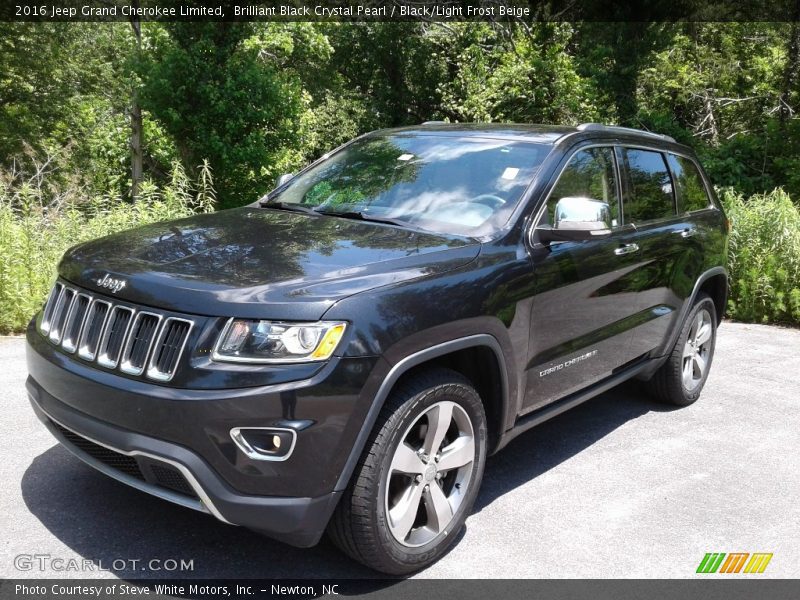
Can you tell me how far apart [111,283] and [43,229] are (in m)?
5.24

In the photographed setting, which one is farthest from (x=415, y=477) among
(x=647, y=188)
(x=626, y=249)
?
(x=647, y=188)

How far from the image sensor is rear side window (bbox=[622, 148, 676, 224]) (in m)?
4.88

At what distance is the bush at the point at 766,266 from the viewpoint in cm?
895

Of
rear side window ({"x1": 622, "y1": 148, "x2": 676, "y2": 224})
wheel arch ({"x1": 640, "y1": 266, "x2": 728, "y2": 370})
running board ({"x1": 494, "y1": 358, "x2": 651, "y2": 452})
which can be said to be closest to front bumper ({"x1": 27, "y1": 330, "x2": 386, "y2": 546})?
running board ({"x1": 494, "y1": 358, "x2": 651, "y2": 452})

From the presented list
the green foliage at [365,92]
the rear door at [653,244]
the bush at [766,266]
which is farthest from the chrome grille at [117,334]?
the bush at [766,266]

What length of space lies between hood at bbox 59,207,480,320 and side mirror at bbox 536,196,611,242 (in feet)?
1.65

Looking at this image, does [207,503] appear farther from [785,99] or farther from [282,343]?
[785,99]

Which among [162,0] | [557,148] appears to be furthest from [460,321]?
[162,0]

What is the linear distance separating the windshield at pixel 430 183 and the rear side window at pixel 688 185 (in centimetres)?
168

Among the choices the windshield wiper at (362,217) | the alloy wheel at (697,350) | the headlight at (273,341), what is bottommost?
the alloy wheel at (697,350)

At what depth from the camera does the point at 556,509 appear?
13.4 ft

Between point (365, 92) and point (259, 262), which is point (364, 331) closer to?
point (259, 262)

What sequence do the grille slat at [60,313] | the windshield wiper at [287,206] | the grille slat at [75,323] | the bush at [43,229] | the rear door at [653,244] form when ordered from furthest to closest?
the bush at [43,229], the rear door at [653,244], the windshield wiper at [287,206], the grille slat at [60,313], the grille slat at [75,323]

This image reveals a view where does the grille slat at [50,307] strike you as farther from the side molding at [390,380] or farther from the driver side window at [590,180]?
the driver side window at [590,180]
